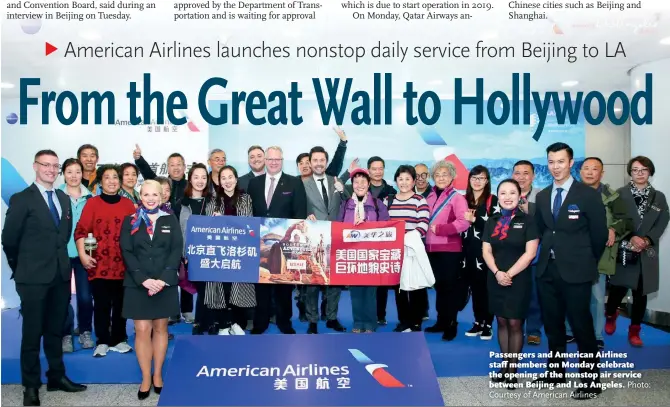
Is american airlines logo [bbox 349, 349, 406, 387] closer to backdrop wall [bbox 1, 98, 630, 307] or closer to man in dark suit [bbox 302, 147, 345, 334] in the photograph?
man in dark suit [bbox 302, 147, 345, 334]

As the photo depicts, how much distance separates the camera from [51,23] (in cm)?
400

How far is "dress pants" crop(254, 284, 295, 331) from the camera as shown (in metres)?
4.21

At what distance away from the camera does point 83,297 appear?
4090 millimetres

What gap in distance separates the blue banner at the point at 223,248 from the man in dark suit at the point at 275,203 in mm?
148

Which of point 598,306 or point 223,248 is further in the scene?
point 598,306

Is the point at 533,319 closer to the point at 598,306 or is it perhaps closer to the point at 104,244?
the point at 598,306

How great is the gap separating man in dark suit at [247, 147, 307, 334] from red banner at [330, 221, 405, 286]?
1.09 ft

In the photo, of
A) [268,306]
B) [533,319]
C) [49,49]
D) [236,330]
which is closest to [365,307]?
[268,306]

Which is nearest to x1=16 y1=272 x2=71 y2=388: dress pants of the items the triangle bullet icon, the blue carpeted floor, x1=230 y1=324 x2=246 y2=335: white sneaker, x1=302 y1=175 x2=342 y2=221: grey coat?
the blue carpeted floor

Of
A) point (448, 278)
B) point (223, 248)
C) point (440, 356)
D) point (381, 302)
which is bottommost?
point (440, 356)

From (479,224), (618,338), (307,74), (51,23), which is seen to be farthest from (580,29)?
(51,23)

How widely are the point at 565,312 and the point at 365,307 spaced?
1412 mm

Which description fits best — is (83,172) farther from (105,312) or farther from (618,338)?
(618,338)

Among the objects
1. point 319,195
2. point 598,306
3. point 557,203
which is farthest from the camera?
point 319,195
